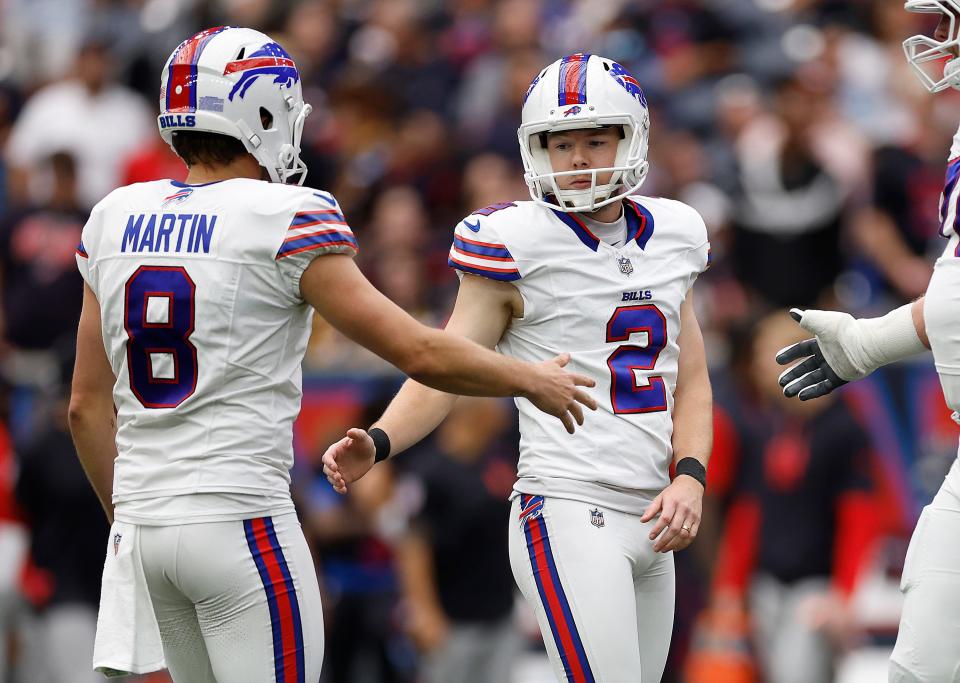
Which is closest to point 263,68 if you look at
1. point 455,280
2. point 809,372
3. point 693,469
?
point 693,469

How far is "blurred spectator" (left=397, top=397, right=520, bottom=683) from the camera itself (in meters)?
8.39

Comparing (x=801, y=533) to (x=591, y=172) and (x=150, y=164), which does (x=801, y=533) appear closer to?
(x=591, y=172)

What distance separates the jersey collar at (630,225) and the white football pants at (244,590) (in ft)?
3.86

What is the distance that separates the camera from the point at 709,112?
11.6 meters

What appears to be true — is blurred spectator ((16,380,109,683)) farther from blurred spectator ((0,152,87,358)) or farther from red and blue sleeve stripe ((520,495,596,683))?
red and blue sleeve stripe ((520,495,596,683))

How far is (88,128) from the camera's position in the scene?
11.2 meters

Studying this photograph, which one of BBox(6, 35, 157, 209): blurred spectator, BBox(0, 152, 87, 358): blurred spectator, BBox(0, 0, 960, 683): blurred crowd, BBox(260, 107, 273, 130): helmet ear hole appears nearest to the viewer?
BBox(260, 107, 273, 130): helmet ear hole

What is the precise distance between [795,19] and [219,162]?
8634 mm

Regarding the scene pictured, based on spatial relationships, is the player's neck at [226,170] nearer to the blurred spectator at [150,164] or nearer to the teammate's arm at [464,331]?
the teammate's arm at [464,331]

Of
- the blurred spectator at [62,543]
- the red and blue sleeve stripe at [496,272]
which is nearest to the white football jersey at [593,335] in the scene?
the red and blue sleeve stripe at [496,272]

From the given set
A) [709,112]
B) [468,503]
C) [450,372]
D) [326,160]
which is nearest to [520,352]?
[450,372]

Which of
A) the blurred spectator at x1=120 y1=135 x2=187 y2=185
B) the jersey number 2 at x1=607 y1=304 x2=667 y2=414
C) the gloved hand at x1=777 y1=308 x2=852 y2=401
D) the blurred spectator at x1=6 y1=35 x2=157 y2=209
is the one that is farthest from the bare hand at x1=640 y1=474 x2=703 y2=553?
the blurred spectator at x1=6 y1=35 x2=157 y2=209

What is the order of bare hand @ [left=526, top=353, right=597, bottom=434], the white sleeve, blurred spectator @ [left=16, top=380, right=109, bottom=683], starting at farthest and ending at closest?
1. blurred spectator @ [left=16, top=380, right=109, bottom=683]
2. bare hand @ [left=526, top=353, right=597, bottom=434]
3. the white sleeve

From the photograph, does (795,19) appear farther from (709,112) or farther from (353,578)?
(353,578)
